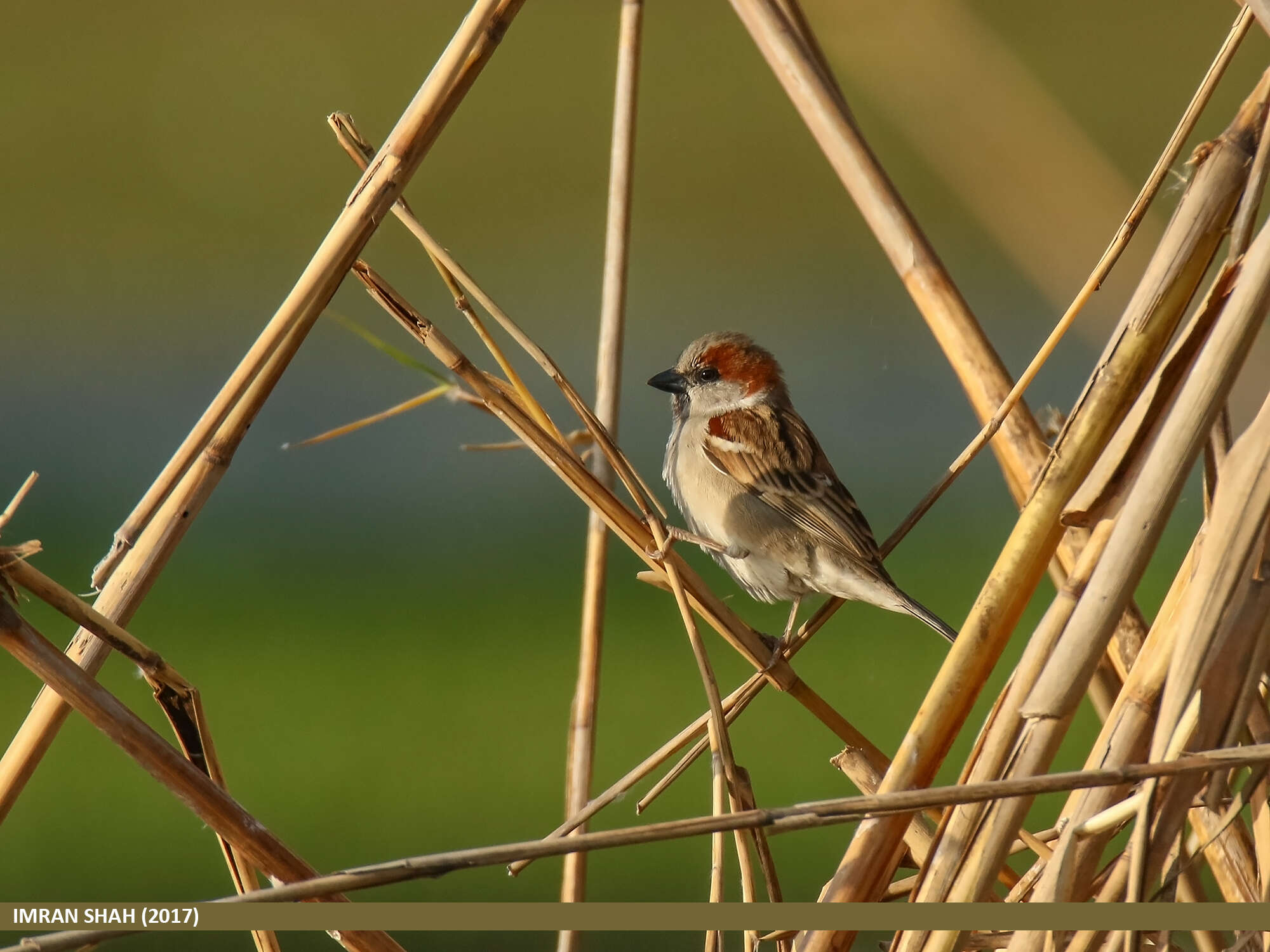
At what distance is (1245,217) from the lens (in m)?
1.35

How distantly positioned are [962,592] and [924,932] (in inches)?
160

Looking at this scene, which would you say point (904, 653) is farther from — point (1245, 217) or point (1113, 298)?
point (1245, 217)

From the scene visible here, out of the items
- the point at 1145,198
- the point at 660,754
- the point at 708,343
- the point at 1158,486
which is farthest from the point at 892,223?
the point at 708,343

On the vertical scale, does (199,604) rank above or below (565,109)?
below

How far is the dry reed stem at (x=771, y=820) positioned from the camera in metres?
1.09

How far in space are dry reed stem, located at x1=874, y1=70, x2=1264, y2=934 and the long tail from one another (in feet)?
2.66

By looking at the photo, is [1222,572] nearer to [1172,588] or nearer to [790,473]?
[1172,588]

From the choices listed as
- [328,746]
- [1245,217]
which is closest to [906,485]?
[328,746]

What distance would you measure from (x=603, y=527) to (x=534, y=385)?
443 centimetres

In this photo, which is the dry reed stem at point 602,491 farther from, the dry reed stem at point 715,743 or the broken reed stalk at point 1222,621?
the broken reed stalk at point 1222,621

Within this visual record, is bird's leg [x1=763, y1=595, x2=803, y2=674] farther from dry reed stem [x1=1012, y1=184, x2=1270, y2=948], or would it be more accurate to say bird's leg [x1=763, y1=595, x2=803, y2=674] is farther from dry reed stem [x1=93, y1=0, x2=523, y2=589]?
dry reed stem [x1=93, y1=0, x2=523, y2=589]

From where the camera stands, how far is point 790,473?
2820 millimetres

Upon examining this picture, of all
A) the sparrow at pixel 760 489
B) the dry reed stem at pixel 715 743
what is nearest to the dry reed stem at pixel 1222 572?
the dry reed stem at pixel 715 743

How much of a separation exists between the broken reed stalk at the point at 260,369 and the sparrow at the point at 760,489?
1.27m
